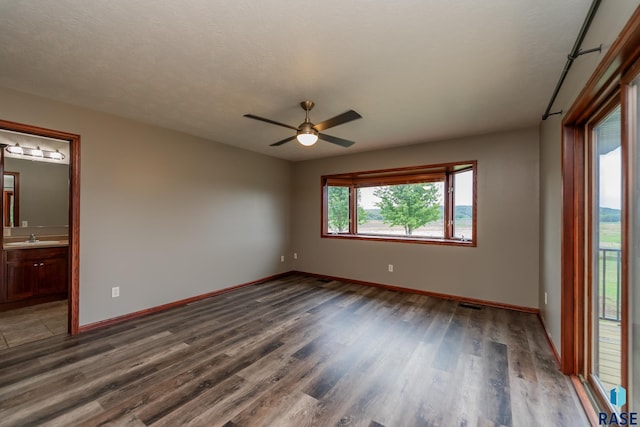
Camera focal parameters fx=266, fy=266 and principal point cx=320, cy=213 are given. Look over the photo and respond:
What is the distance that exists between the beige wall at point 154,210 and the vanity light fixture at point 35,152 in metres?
2.12

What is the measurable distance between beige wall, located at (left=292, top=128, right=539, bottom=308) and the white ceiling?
717 mm

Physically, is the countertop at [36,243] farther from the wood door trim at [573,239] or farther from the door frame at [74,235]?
the wood door trim at [573,239]

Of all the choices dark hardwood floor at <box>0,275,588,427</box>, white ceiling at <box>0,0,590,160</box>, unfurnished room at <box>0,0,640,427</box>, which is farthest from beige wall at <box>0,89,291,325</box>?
dark hardwood floor at <box>0,275,588,427</box>

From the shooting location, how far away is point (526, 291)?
11.7ft

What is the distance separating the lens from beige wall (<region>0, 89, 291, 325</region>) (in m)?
2.98

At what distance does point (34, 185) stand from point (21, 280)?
1625 mm

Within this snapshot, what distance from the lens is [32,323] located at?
314cm

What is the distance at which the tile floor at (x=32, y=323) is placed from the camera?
9.07ft

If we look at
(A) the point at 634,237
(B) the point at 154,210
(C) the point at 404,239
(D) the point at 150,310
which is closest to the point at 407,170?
(C) the point at 404,239

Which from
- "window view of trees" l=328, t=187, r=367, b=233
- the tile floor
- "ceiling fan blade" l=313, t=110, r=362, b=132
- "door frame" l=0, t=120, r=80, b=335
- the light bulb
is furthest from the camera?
"window view of trees" l=328, t=187, r=367, b=233

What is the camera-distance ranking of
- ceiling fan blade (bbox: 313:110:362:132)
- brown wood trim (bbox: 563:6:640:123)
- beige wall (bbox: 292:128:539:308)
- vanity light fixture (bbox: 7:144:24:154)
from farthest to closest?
vanity light fixture (bbox: 7:144:24:154)
beige wall (bbox: 292:128:539:308)
ceiling fan blade (bbox: 313:110:362:132)
brown wood trim (bbox: 563:6:640:123)

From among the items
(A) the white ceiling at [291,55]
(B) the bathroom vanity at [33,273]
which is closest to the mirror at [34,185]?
(B) the bathroom vanity at [33,273]

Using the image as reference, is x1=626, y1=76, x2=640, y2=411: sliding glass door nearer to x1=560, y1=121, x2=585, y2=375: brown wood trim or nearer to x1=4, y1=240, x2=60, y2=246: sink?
x1=560, y1=121, x2=585, y2=375: brown wood trim

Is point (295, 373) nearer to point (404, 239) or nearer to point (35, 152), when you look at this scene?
Result: point (404, 239)
